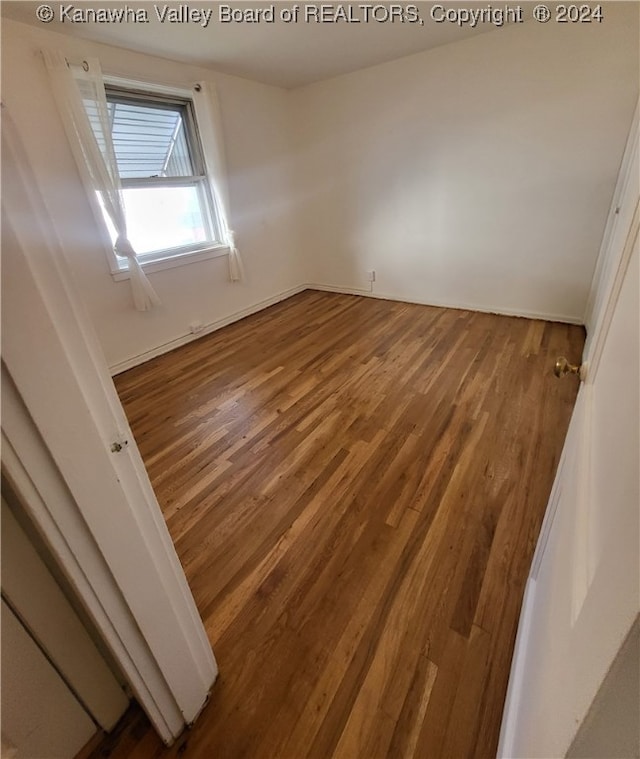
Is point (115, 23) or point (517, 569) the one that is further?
point (115, 23)

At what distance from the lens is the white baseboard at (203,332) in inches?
116

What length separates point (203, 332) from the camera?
3.53 m

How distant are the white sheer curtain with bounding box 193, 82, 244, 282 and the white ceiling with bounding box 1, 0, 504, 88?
0.21 metres

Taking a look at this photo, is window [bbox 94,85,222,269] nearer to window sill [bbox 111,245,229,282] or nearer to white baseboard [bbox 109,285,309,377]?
window sill [bbox 111,245,229,282]

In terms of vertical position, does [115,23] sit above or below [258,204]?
above

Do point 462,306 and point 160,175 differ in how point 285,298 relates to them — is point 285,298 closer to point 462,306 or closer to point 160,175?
point 160,175

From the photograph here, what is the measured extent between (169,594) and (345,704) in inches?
25.0

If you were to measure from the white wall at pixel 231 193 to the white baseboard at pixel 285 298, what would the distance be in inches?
1.9

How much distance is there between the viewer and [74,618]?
754mm

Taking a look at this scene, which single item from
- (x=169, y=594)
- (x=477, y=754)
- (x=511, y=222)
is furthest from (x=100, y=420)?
(x=511, y=222)

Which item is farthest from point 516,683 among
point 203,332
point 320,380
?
point 203,332

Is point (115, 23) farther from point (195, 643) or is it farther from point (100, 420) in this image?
point (195, 643)

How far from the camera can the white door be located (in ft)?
1.07

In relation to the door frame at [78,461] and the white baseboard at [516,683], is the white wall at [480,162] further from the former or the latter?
the door frame at [78,461]
